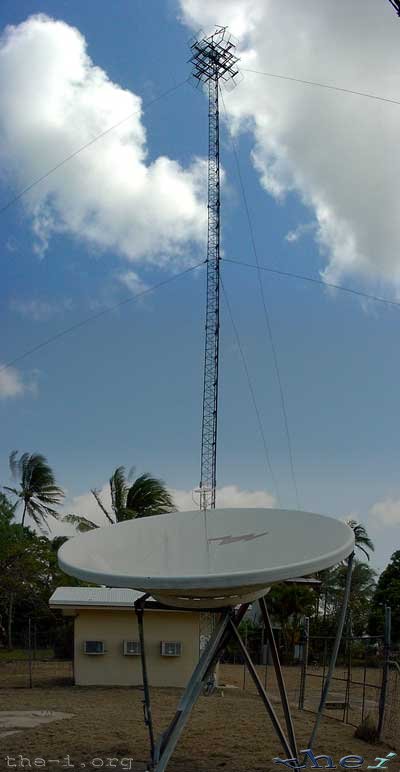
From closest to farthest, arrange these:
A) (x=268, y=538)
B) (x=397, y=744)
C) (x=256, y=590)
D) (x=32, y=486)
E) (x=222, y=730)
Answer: (x=256, y=590)
(x=268, y=538)
(x=397, y=744)
(x=222, y=730)
(x=32, y=486)

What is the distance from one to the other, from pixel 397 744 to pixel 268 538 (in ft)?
15.5

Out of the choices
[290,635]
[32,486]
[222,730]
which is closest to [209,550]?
[222,730]

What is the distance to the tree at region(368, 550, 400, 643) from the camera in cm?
3334

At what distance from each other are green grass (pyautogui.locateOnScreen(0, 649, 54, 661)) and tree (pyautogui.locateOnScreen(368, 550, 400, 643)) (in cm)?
1402

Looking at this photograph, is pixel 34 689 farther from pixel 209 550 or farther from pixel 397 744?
pixel 209 550

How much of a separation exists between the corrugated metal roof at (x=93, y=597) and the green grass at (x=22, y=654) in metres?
8.76

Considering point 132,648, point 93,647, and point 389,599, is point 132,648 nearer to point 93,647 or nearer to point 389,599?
point 93,647

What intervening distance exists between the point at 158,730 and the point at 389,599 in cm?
2410

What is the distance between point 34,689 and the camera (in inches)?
770

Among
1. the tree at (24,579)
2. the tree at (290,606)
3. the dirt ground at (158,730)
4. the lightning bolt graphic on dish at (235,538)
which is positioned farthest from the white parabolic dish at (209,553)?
the tree at (290,606)

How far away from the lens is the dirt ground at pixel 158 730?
33.1 ft

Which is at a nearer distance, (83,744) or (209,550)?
(209,550)

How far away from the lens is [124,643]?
2106 cm

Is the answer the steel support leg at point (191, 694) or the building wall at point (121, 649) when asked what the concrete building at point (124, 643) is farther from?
the steel support leg at point (191, 694)
